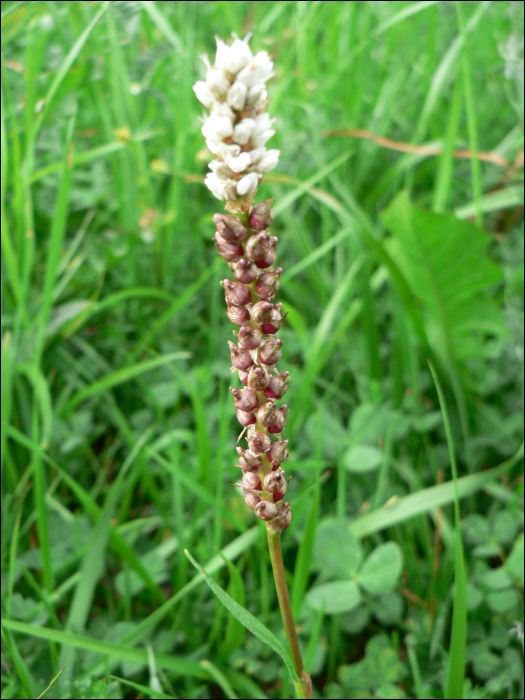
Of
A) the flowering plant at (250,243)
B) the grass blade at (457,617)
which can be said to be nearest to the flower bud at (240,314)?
the flowering plant at (250,243)

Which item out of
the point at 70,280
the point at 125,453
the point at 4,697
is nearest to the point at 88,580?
the point at 4,697

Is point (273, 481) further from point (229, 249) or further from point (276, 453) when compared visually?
point (229, 249)

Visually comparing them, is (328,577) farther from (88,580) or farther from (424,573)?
(88,580)

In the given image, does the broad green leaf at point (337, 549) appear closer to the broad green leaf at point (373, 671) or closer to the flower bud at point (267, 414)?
the broad green leaf at point (373, 671)

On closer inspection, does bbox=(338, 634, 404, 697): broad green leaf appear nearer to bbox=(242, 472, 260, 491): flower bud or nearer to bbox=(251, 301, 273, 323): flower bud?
bbox=(242, 472, 260, 491): flower bud

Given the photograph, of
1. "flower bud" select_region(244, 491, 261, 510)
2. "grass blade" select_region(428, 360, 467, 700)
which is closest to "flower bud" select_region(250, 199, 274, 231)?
"flower bud" select_region(244, 491, 261, 510)

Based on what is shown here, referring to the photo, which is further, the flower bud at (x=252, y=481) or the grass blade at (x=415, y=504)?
the grass blade at (x=415, y=504)

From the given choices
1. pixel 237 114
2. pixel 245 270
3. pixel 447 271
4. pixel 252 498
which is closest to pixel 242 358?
pixel 245 270
